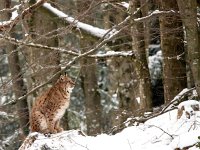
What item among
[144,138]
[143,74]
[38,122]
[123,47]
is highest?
[123,47]

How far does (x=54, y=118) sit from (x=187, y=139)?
2686 millimetres

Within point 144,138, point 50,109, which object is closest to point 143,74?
point 50,109

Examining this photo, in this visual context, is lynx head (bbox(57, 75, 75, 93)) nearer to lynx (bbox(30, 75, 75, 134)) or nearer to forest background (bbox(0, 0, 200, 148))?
lynx (bbox(30, 75, 75, 134))

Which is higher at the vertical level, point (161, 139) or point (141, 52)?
point (141, 52)

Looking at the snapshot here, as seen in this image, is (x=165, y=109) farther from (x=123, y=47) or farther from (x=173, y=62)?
(x=123, y=47)

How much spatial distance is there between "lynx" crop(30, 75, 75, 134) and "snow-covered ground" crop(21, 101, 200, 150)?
0.33 m

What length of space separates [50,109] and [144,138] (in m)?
1.87

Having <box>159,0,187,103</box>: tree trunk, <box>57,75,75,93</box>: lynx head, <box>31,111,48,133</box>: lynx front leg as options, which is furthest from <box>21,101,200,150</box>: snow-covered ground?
<box>159,0,187,103</box>: tree trunk

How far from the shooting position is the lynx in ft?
27.4

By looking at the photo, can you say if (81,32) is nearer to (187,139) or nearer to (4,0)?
(4,0)

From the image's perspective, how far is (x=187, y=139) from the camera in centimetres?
655

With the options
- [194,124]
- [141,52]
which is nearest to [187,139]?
[194,124]

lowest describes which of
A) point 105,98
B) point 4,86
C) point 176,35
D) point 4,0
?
point 105,98

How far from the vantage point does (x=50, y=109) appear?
27.8 feet
